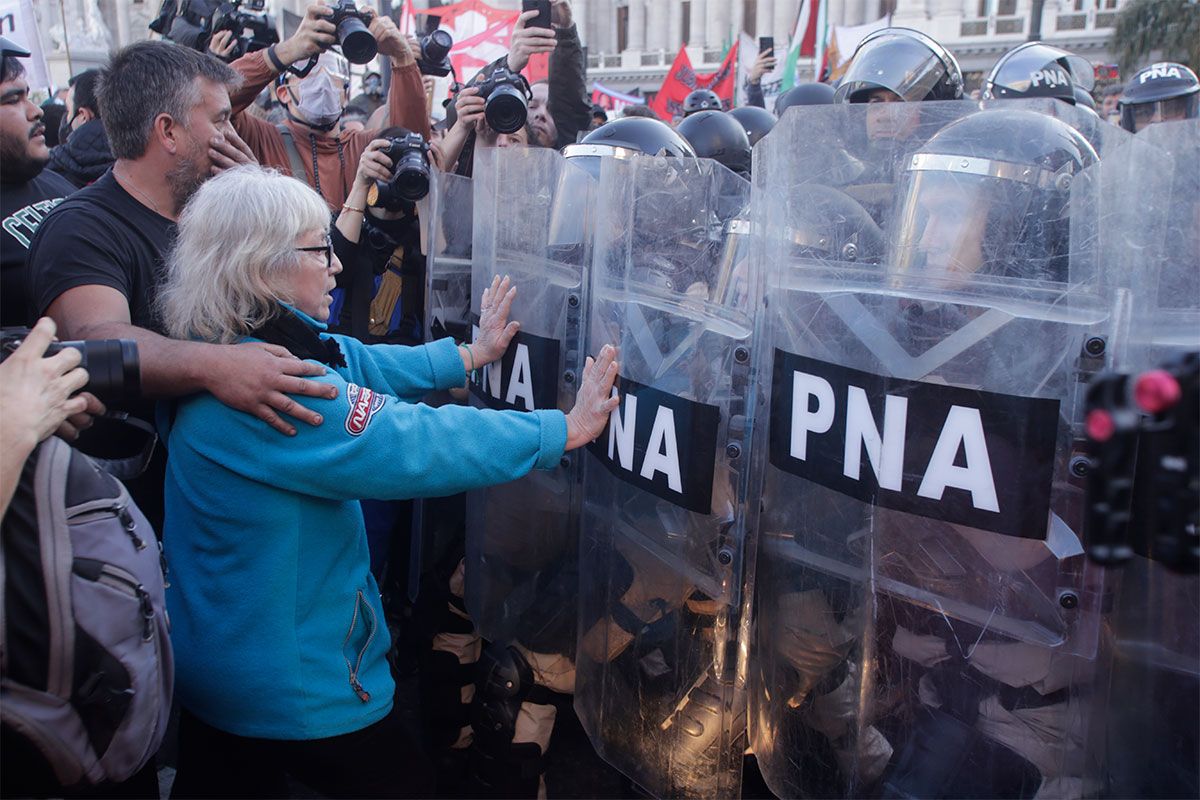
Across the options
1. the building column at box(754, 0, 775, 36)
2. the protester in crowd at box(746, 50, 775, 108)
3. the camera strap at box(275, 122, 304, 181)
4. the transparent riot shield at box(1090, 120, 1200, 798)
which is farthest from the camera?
the building column at box(754, 0, 775, 36)

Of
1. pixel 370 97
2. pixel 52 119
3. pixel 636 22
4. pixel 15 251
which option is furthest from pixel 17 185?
pixel 636 22

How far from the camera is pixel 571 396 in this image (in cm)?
225

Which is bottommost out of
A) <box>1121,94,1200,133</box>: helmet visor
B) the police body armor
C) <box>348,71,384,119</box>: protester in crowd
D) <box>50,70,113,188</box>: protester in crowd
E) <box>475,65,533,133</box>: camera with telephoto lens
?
the police body armor

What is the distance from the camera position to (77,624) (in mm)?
1395

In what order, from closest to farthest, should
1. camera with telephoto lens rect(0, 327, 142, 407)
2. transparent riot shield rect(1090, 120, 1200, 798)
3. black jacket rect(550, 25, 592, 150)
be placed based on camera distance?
transparent riot shield rect(1090, 120, 1200, 798) → camera with telephoto lens rect(0, 327, 142, 407) → black jacket rect(550, 25, 592, 150)

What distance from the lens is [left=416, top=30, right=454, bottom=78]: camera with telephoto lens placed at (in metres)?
3.84

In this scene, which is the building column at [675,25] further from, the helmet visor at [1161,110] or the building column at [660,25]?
the helmet visor at [1161,110]

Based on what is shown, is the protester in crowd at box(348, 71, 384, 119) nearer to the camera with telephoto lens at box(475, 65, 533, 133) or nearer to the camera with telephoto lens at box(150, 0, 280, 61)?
the camera with telephoto lens at box(150, 0, 280, 61)

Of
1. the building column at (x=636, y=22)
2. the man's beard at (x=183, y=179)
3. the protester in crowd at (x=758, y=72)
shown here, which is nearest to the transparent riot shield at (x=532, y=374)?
the man's beard at (x=183, y=179)

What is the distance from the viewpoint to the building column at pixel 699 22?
4656 cm

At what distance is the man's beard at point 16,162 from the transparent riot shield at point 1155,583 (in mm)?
2855

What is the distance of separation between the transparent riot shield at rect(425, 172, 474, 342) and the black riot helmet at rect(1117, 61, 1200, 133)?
13.7ft

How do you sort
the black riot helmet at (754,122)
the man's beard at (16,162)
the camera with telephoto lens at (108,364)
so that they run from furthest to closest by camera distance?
the black riot helmet at (754,122), the man's beard at (16,162), the camera with telephoto lens at (108,364)

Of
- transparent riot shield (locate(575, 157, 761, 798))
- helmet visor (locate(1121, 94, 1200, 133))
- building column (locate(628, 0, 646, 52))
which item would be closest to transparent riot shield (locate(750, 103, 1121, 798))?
transparent riot shield (locate(575, 157, 761, 798))
